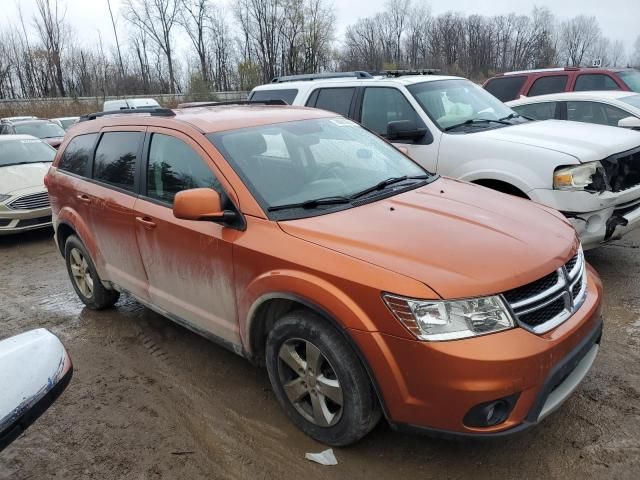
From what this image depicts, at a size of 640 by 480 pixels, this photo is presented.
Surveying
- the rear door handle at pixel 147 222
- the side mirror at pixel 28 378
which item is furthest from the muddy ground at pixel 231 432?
the rear door handle at pixel 147 222

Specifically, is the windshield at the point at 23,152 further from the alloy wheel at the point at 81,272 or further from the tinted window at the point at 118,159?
the tinted window at the point at 118,159

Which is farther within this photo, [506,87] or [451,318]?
[506,87]

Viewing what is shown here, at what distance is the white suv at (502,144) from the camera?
14.8 ft

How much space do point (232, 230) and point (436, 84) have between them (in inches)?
150

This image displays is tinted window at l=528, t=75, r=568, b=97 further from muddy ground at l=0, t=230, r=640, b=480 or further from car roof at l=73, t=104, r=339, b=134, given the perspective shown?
car roof at l=73, t=104, r=339, b=134

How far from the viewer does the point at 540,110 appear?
7797mm

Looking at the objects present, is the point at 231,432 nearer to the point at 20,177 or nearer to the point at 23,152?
the point at 20,177

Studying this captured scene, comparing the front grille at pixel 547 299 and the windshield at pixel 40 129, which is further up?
the front grille at pixel 547 299

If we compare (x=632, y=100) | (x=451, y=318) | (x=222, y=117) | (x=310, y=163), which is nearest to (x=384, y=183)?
(x=310, y=163)

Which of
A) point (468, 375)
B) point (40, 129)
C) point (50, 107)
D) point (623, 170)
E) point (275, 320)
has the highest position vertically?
point (623, 170)

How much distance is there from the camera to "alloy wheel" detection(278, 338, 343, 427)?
9.08 ft

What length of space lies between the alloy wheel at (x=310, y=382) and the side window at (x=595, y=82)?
8649 mm

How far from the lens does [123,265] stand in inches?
166

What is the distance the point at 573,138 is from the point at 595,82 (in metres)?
5.41
